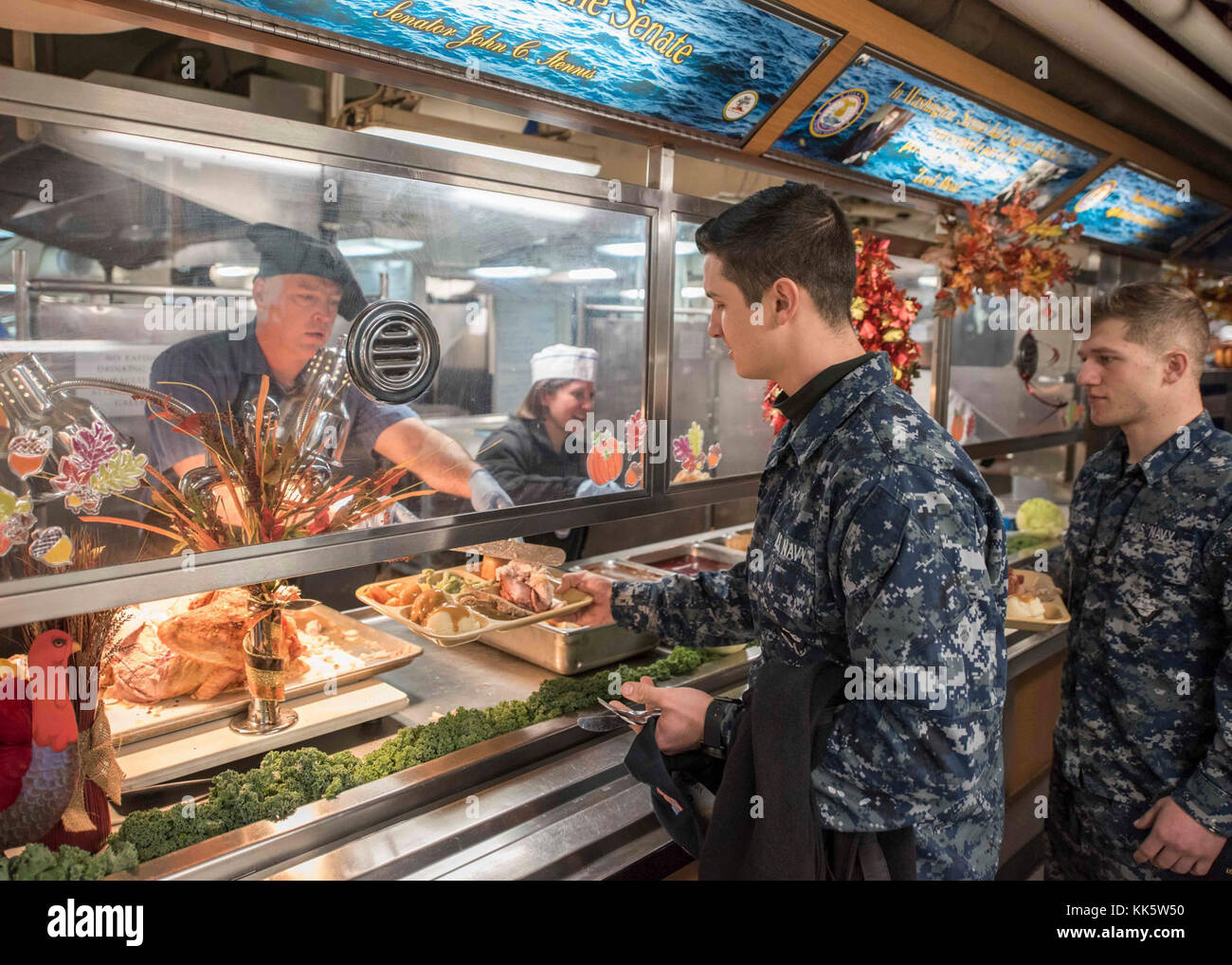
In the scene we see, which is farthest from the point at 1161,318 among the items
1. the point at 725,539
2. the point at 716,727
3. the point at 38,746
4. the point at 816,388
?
the point at 38,746

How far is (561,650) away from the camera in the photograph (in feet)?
7.54

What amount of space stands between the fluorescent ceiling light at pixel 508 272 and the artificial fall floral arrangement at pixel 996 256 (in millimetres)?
1774

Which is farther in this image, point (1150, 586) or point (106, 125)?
point (1150, 586)

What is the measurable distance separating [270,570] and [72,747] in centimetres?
43

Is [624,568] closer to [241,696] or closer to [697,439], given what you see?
[697,439]

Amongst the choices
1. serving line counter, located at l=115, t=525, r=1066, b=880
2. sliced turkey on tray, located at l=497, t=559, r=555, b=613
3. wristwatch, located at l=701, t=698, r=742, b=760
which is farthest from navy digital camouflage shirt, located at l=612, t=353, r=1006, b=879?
sliced turkey on tray, located at l=497, t=559, r=555, b=613

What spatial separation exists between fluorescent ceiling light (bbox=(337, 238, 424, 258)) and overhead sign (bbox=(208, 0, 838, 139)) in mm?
366

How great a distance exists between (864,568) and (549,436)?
3.43ft

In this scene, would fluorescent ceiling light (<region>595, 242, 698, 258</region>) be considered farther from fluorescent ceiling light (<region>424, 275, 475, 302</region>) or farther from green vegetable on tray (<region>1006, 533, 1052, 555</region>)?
green vegetable on tray (<region>1006, 533, 1052, 555</region>)

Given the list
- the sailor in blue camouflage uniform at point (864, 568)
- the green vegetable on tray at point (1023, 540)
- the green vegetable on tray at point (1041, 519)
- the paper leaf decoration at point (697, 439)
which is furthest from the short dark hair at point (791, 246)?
the green vegetable on tray at point (1041, 519)

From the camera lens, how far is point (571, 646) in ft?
7.51
